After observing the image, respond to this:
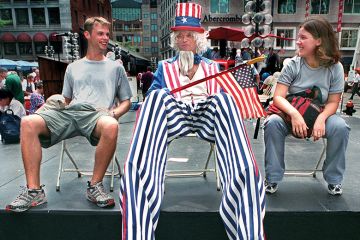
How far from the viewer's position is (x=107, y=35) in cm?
279

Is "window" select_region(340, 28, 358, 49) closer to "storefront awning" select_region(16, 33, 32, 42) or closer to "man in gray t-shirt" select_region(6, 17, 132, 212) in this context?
"man in gray t-shirt" select_region(6, 17, 132, 212)

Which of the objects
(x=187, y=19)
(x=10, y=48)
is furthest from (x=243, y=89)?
(x=10, y=48)

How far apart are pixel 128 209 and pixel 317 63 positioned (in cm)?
191

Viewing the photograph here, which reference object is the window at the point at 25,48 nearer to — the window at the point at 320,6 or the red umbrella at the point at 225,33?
the red umbrella at the point at 225,33

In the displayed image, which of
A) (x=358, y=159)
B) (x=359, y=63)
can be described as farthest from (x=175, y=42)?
(x=359, y=63)

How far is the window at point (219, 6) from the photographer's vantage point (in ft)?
85.3

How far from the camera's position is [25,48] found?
3584 cm

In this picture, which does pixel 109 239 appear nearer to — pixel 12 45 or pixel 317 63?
pixel 317 63

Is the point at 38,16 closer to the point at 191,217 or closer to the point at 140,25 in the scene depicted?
the point at 191,217

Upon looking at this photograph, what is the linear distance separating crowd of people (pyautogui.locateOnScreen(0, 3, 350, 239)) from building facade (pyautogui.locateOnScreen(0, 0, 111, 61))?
35004 mm

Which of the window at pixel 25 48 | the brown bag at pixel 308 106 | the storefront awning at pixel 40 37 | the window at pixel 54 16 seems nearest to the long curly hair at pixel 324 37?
the brown bag at pixel 308 106

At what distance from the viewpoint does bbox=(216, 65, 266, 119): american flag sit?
8.37ft

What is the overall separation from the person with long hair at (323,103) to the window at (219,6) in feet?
83.2

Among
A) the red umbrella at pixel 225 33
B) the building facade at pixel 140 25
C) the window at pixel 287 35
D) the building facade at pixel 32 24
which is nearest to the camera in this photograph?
the red umbrella at pixel 225 33
